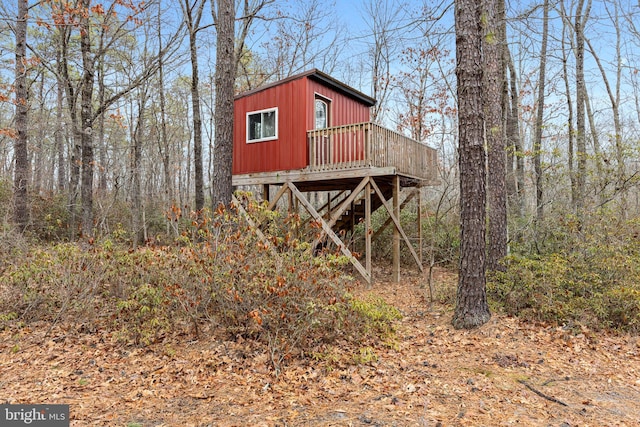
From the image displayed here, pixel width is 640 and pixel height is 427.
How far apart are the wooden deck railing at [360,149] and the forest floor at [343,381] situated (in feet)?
16.2

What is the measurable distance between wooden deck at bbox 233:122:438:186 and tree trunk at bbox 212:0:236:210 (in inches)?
75.1

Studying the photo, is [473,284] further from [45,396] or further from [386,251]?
[386,251]

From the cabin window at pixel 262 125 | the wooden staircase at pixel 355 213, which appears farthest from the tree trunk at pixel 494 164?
the cabin window at pixel 262 125

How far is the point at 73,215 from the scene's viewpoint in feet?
47.3

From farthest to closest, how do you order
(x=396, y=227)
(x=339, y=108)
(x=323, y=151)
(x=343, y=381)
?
(x=339, y=108) → (x=396, y=227) → (x=323, y=151) → (x=343, y=381)

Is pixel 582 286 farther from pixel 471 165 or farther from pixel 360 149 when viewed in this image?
pixel 360 149

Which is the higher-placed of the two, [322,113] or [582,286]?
[322,113]

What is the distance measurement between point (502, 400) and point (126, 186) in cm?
1917

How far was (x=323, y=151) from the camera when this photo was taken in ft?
32.7

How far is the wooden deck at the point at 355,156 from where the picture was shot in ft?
30.5

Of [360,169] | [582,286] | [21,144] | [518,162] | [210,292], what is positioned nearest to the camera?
[210,292]

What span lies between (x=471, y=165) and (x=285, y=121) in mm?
6143

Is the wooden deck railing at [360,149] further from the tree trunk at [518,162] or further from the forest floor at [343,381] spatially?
the forest floor at [343,381]

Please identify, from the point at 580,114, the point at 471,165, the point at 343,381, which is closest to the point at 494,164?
the point at 471,165
